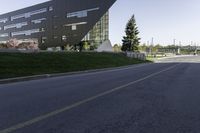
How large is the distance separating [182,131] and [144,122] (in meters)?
0.90

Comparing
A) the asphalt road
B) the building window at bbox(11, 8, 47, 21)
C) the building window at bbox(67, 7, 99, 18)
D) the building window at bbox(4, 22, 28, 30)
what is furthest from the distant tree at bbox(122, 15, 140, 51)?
the asphalt road

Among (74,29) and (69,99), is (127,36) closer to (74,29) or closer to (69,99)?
(74,29)

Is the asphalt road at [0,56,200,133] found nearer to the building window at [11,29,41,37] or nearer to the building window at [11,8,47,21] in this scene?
the building window at [11,8,47,21]

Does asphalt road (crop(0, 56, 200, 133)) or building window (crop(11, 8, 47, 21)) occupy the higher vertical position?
building window (crop(11, 8, 47, 21))

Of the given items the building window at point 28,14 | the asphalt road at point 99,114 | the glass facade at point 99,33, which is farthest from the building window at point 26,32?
the asphalt road at point 99,114

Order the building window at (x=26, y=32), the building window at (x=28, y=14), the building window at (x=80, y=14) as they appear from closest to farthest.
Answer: the building window at (x=80, y=14) < the building window at (x=28, y=14) < the building window at (x=26, y=32)

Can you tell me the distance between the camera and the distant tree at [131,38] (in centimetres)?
8000

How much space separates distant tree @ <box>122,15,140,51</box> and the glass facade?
5737 mm

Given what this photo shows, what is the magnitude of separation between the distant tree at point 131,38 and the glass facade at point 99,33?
18.8ft

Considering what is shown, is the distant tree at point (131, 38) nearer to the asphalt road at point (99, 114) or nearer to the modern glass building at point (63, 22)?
the modern glass building at point (63, 22)

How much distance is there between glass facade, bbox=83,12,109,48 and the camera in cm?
7569

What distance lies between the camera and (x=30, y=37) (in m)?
99.6

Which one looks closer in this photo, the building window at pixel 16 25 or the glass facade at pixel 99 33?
the glass facade at pixel 99 33

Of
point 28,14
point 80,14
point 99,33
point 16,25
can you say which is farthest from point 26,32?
point 99,33
